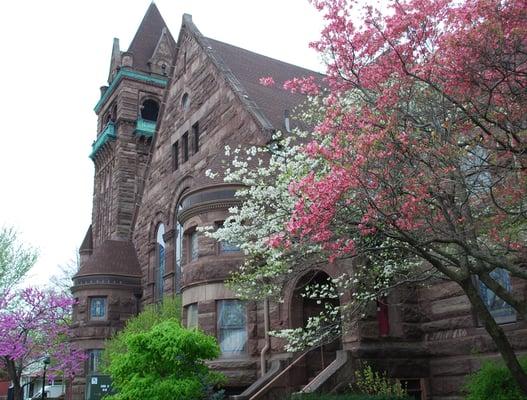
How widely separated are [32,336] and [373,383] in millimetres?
27031

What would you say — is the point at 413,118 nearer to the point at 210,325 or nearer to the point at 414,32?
the point at 414,32

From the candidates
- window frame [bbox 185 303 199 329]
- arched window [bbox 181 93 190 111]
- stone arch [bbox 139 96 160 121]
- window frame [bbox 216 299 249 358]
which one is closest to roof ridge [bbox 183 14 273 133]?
arched window [bbox 181 93 190 111]

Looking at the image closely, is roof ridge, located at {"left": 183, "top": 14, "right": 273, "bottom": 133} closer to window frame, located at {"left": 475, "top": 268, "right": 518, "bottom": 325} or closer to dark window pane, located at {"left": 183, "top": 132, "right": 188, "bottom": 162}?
dark window pane, located at {"left": 183, "top": 132, "right": 188, "bottom": 162}

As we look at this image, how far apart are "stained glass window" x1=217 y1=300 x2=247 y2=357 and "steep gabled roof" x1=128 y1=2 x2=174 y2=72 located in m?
30.8

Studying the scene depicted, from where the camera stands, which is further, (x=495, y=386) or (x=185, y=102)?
(x=185, y=102)

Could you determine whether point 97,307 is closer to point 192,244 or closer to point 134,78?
point 192,244

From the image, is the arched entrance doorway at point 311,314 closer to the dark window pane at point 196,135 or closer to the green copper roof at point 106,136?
the dark window pane at point 196,135

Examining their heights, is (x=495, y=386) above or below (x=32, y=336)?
below

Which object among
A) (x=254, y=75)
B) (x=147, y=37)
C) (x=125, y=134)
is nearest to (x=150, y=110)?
(x=125, y=134)

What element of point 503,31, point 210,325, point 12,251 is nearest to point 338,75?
point 503,31

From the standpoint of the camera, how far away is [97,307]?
27219 millimetres

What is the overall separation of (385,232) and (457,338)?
636 centimetres

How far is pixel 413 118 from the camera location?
998 centimetres

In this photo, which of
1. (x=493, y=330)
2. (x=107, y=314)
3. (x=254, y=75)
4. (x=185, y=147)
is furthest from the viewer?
(x=107, y=314)
